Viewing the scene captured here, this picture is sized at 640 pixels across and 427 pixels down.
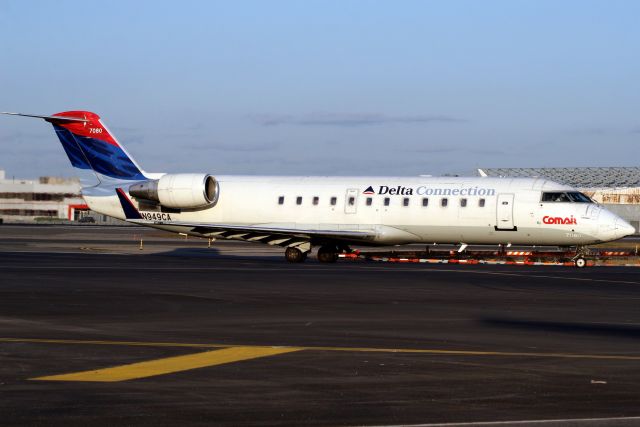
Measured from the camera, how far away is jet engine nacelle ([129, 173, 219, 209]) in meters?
41.8

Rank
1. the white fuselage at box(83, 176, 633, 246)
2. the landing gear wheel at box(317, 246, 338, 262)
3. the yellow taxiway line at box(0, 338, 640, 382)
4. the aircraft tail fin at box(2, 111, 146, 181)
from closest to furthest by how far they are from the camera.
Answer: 1. the yellow taxiway line at box(0, 338, 640, 382)
2. the white fuselage at box(83, 176, 633, 246)
3. the landing gear wheel at box(317, 246, 338, 262)
4. the aircraft tail fin at box(2, 111, 146, 181)

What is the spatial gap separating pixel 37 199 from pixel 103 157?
2770 inches

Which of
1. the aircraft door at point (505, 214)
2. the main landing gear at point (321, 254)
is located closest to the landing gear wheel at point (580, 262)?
the aircraft door at point (505, 214)

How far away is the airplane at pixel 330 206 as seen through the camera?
38.2 meters

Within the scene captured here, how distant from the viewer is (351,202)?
40.8 m

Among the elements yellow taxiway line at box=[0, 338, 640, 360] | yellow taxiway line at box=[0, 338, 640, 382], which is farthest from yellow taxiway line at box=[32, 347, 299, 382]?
yellow taxiway line at box=[0, 338, 640, 360]

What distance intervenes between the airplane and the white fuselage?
0.13 ft

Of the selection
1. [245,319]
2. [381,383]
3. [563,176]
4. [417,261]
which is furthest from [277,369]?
[563,176]

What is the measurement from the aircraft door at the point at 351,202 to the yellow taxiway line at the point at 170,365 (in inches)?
1065

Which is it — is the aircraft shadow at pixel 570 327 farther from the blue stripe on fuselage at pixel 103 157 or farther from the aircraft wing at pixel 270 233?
the blue stripe on fuselage at pixel 103 157

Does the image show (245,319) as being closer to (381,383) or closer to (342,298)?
(342,298)

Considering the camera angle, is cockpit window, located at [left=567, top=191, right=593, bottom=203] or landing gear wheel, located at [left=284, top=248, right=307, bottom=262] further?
landing gear wheel, located at [left=284, top=248, right=307, bottom=262]

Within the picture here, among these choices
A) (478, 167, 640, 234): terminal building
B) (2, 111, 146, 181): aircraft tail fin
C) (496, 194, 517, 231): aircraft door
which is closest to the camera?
(496, 194, 517, 231): aircraft door

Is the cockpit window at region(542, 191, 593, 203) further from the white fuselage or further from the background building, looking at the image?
the background building
